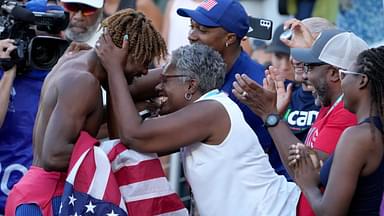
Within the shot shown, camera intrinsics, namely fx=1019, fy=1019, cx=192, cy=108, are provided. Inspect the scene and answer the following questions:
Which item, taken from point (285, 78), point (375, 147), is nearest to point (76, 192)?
point (375, 147)

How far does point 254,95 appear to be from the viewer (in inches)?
196

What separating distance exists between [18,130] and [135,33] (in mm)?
1617

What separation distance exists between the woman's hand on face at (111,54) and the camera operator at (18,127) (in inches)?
54.1

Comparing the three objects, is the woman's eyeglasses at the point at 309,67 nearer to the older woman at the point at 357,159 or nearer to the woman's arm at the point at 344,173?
the older woman at the point at 357,159

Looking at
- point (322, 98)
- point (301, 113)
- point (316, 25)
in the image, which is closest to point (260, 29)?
point (316, 25)

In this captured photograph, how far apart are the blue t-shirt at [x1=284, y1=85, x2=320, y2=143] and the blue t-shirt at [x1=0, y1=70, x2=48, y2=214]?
5.05 feet

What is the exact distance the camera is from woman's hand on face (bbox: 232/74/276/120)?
4.94 meters

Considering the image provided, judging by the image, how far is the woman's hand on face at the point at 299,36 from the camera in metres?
5.79

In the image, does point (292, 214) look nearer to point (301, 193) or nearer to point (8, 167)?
point (301, 193)

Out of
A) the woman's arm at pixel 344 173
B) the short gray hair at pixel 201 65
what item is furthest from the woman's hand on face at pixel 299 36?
the woman's arm at pixel 344 173

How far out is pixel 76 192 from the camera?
15.7 ft

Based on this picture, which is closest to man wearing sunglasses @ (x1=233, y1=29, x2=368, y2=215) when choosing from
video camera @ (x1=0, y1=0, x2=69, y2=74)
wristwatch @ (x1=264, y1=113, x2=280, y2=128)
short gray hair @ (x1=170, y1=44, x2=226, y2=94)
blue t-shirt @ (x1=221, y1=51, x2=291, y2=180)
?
wristwatch @ (x1=264, y1=113, x2=280, y2=128)

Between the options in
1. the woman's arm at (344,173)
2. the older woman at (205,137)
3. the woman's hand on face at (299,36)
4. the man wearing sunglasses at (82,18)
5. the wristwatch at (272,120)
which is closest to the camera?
the woman's arm at (344,173)

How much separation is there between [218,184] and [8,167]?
6.37 ft
